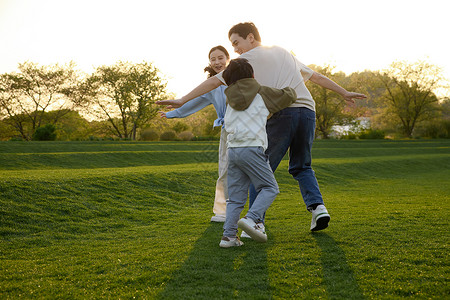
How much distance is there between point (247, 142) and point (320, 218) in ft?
3.61

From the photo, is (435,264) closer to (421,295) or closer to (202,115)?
(421,295)

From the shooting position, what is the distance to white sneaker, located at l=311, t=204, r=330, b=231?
365 centimetres

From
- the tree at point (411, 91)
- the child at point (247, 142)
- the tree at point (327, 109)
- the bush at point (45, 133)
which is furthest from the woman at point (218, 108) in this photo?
the tree at point (411, 91)

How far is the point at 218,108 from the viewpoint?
4.71 metres

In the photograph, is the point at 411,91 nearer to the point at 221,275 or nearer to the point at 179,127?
the point at 179,127

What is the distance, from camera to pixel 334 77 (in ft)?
176

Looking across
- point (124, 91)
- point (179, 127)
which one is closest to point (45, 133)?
point (124, 91)

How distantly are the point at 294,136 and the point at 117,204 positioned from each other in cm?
335

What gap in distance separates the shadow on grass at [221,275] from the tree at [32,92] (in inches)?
1746

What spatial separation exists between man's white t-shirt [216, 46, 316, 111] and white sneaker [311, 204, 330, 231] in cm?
104

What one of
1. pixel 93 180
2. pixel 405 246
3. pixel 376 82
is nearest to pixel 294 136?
pixel 405 246

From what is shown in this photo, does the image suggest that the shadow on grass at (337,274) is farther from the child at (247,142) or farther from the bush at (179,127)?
the bush at (179,127)

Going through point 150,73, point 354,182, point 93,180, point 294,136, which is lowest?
point 354,182

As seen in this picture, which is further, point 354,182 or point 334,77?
point 334,77
